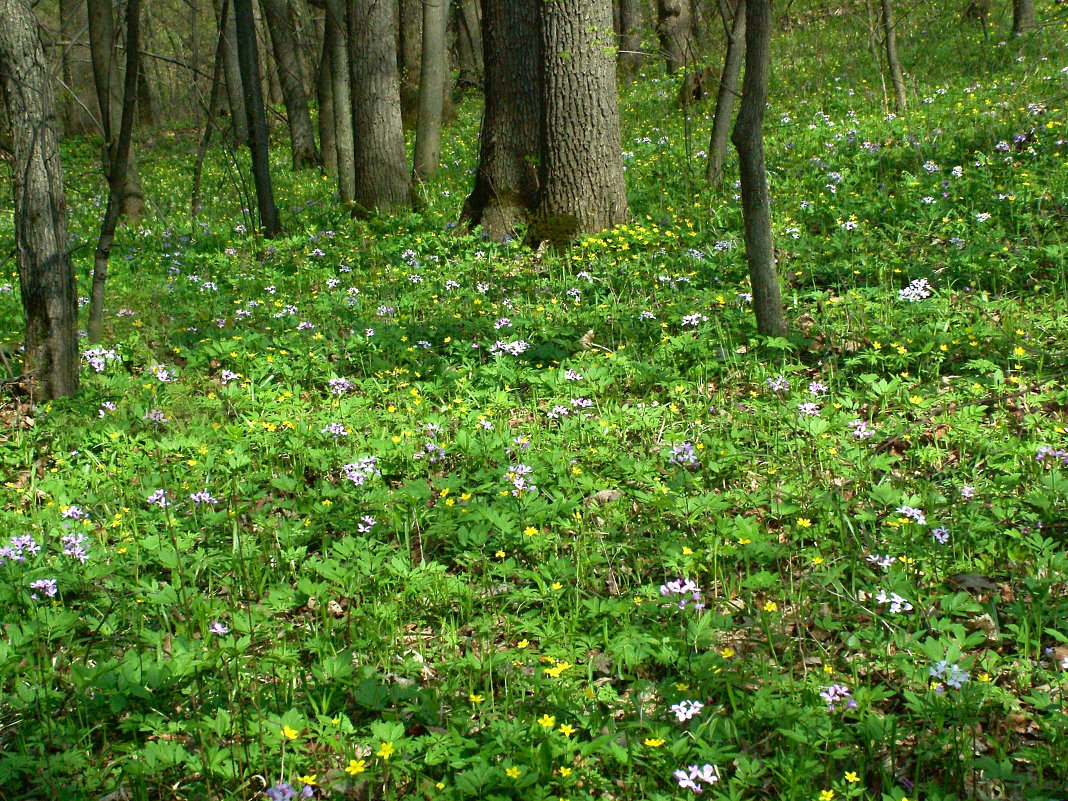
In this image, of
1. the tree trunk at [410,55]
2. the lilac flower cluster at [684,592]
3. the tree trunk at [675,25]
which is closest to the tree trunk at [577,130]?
the lilac flower cluster at [684,592]

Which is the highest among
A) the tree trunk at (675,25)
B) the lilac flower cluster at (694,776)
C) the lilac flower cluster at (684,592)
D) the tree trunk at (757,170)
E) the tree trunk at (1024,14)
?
the tree trunk at (675,25)

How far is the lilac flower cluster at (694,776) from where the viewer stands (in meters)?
2.19

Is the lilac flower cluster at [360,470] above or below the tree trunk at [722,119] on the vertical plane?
below

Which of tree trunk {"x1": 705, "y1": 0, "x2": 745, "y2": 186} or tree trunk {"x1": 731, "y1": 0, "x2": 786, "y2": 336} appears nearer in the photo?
tree trunk {"x1": 731, "y1": 0, "x2": 786, "y2": 336}

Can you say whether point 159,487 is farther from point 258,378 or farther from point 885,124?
point 885,124

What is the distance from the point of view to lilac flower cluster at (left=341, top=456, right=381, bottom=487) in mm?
3865

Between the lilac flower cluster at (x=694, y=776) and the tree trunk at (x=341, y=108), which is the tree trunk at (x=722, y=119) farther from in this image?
the lilac flower cluster at (x=694, y=776)

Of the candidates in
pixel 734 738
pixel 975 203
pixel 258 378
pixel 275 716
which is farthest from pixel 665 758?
pixel 975 203

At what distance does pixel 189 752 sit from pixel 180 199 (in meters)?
13.7

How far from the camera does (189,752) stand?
251 cm

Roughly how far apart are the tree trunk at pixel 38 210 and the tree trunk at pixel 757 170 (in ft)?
13.0

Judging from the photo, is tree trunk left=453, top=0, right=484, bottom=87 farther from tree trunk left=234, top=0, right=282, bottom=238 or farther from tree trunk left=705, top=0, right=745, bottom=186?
tree trunk left=705, top=0, right=745, bottom=186

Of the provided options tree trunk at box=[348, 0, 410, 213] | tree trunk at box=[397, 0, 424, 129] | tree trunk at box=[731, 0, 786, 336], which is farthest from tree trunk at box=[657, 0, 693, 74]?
tree trunk at box=[731, 0, 786, 336]

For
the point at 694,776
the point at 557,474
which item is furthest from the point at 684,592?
the point at 557,474
